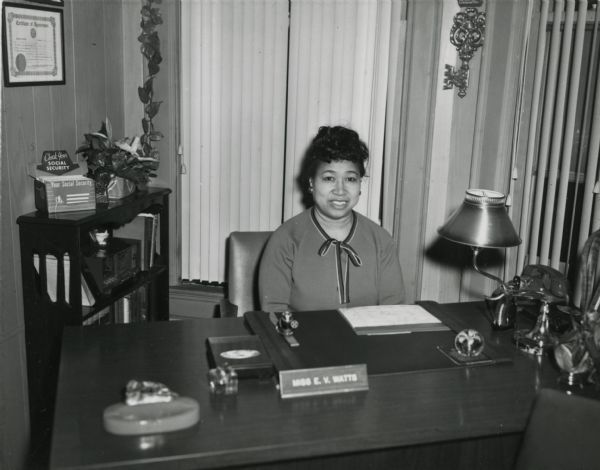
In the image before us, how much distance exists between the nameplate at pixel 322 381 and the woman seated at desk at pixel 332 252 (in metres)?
0.75

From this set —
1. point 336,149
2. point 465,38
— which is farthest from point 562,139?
point 336,149

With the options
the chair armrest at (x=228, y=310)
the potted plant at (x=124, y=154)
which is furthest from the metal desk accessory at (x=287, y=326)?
the potted plant at (x=124, y=154)

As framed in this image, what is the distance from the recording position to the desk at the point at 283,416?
53.5 inches

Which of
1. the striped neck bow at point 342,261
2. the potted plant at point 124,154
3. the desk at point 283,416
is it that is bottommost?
the desk at point 283,416

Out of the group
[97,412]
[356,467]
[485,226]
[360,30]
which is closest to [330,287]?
[485,226]

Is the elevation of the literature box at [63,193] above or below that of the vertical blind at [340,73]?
below

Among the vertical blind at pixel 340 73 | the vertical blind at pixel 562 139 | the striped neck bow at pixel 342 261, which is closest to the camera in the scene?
the striped neck bow at pixel 342 261

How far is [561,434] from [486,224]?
843 millimetres

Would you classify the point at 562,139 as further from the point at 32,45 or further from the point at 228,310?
the point at 32,45

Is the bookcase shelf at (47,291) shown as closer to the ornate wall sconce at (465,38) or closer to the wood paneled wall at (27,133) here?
the wood paneled wall at (27,133)

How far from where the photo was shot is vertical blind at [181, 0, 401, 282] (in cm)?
318

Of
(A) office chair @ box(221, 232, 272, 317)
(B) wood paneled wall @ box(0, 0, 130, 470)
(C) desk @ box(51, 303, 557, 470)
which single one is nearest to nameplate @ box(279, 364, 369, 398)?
(C) desk @ box(51, 303, 557, 470)

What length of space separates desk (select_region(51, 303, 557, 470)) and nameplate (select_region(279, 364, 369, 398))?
0.9 inches

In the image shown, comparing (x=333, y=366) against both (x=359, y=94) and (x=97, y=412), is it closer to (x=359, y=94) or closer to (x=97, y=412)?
(x=97, y=412)
